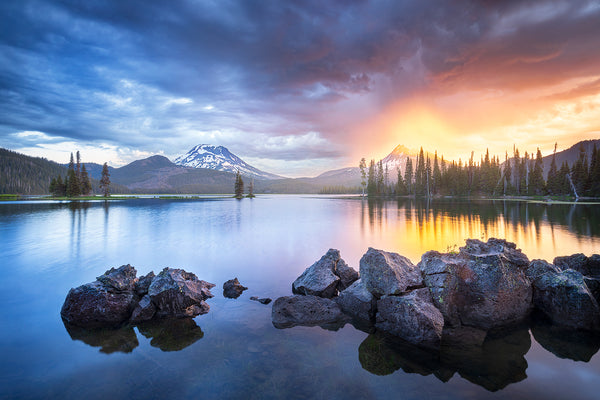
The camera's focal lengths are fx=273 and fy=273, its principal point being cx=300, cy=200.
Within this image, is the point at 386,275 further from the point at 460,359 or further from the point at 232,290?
the point at 232,290

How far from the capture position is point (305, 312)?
35.3 ft

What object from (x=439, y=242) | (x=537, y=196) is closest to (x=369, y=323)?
(x=439, y=242)

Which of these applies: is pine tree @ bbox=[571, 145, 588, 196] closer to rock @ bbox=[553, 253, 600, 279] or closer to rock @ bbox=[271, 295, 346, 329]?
rock @ bbox=[553, 253, 600, 279]

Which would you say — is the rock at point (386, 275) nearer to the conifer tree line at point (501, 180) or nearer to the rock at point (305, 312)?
the rock at point (305, 312)

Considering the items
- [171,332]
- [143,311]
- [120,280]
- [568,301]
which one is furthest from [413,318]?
[120,280]

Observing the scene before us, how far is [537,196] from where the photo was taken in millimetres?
109062

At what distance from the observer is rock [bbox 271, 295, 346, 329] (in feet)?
34.0

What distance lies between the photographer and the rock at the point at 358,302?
10617 mm

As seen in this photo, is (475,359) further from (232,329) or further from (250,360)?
(232,329)

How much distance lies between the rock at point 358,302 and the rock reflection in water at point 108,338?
301 inches

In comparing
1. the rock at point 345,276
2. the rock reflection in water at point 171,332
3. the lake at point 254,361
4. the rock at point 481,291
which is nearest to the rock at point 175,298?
the rock reflection in water at point 171,332

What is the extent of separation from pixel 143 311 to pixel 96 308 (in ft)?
5.49

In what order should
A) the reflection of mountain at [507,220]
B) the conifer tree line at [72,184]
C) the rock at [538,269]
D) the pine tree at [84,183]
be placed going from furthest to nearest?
the pine tree at [84,183]
the conifer tree line at [72,184]
the reflection of mountain at [507,220]
the rock at [538,269]

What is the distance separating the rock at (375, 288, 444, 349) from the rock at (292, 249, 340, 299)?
2.97 metres
